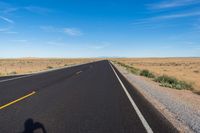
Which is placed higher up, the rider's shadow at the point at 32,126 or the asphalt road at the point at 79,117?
the rider's shadow at the point at 32,126

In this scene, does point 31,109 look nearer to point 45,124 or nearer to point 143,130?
point 45,124

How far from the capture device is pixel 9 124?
6.07 metres

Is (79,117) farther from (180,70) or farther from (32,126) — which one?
(180,70)

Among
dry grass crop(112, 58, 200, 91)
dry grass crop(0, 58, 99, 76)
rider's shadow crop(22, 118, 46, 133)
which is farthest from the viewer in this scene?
dry grass crop(0, 58, 99, 76)

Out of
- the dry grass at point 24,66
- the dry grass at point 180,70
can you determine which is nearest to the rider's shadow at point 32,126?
the dry grass at point 180,70

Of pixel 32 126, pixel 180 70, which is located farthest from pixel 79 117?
pixel 180 70

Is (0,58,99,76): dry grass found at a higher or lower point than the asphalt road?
lower

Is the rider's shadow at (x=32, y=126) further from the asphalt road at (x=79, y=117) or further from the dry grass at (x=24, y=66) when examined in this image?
the dry grass at (x=24, y=66)

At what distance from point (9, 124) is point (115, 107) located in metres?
3.61

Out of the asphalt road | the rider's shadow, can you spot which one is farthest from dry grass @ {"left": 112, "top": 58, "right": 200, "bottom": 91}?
the rider's shadow

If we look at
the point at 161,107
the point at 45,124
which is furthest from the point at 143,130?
the point at 161,107

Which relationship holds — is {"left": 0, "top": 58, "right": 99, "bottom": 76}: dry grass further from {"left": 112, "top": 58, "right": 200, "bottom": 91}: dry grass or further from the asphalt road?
the asphalt road

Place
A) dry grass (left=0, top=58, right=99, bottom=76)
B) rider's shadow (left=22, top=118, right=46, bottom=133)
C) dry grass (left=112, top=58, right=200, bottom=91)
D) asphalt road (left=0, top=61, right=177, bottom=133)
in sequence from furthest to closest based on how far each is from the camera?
dry grass (left=0, top=58, right=99, bottom=76)
dry grass (left=112, top=58, right=200, bottom=91)
asphalt road (left=0, top=61, right=177, bottom=133)
rider's shadow (left=22, top=118, right=46, bottom=133)

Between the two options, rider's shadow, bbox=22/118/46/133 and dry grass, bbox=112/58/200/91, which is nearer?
rider's shadow, bbox=22/118/46/133
